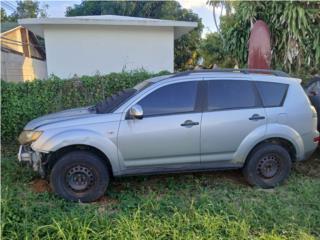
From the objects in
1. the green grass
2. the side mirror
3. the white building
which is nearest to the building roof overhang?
the white building

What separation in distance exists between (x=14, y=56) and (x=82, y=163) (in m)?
18.8

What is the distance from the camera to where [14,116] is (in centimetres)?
777

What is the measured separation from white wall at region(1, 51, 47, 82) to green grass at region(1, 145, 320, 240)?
49.1ft

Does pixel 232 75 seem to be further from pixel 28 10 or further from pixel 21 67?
pixel 28 10

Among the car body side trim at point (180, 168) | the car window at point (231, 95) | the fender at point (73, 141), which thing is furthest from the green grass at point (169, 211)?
the car window at point (231, 95)

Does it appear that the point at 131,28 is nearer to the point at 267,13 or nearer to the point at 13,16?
the point at 267,13

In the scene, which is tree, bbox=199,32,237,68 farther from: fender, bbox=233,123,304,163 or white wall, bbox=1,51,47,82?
fender, bbox=233,123,304,163

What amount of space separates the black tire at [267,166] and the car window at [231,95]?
69 centimetres

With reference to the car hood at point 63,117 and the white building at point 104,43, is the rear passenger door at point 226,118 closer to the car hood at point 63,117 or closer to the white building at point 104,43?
the car hood at point 63,117

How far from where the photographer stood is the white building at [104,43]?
10.5 m

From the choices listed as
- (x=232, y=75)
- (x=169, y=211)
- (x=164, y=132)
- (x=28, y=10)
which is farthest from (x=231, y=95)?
(x=28, y=10)

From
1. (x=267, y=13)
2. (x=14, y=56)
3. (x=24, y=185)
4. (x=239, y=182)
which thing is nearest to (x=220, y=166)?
(x=239, y=182)

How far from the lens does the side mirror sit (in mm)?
4945

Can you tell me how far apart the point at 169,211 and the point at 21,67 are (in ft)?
65.4
